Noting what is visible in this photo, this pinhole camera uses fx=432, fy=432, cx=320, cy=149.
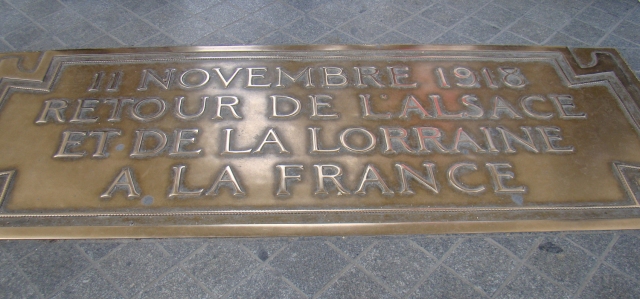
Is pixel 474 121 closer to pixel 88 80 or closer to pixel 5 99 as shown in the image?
pixel 88 80

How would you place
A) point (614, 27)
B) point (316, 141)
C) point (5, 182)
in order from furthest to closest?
point (614, 27) < point (316, 141) < point (5, 182)

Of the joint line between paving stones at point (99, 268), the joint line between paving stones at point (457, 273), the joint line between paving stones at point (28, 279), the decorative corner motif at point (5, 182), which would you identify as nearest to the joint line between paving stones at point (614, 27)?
the joint line between paving stones at point (457, 273)

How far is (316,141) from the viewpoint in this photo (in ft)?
8.39

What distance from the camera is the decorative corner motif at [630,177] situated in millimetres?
2375

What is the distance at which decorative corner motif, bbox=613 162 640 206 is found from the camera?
2375mm

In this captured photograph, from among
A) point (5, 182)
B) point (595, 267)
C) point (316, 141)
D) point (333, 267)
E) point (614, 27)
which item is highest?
point (614, 27)

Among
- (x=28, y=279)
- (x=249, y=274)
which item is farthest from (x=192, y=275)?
(x=28, y=279)

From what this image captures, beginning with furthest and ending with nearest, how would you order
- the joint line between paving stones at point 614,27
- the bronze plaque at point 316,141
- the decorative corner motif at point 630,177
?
the joint line between paving stones at point 614,27 < the decorative corner motif at point 630,177 < the bronze plaque at point 316,141

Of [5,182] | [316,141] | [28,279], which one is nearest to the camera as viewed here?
[28,279]

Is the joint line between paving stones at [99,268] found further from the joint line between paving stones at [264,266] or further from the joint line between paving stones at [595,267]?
the joint line between paving stones at [595,267]

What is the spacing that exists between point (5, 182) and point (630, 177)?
11.4 feet

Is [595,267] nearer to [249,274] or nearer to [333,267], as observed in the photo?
[333,267]

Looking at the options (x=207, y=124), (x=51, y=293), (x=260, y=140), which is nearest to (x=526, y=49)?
(x=260, y=140)

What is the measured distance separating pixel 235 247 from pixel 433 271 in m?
0.99
